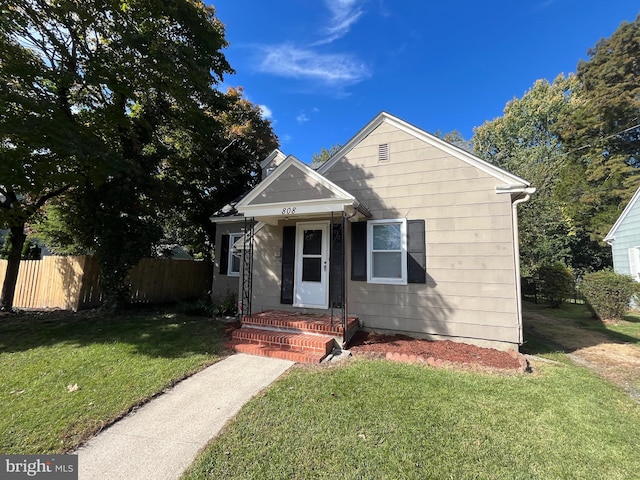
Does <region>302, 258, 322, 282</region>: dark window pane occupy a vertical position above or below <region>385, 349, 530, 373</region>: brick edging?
above

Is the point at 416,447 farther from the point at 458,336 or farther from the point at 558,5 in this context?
the point at 558,5

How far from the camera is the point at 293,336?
5.93 metres

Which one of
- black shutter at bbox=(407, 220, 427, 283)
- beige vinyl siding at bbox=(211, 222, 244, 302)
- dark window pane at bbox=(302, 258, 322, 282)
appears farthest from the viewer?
beige vinyl siding at bbox=(211, 222, 244, 302)

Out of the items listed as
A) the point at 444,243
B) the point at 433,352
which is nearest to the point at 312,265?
the point at 444,243

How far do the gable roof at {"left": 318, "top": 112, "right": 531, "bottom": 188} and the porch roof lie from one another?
47.7 inches

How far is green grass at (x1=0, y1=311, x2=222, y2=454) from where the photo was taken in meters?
3.14

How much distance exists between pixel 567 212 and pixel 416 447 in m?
24.6

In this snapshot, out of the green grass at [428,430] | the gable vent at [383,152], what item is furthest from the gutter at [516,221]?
the gable vent at [383,152]

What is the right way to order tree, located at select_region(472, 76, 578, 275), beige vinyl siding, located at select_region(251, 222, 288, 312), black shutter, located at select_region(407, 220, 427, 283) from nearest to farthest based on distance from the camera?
black shutter, located at select_region(407, 220, 427, 283) → beige vinyl siding, located at select_region(251, 222, 288, 312) → tree, located at select_region(472, 76, 578, 275)

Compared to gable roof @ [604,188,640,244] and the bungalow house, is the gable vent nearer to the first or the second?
the bungalow house

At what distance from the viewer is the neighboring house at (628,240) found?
12.4 meters

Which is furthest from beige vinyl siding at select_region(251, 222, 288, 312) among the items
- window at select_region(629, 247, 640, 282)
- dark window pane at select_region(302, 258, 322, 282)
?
window at select_region(629, 247, 640, 282)

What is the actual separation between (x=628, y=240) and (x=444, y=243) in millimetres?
12770

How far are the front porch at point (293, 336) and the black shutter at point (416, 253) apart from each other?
1745mm
